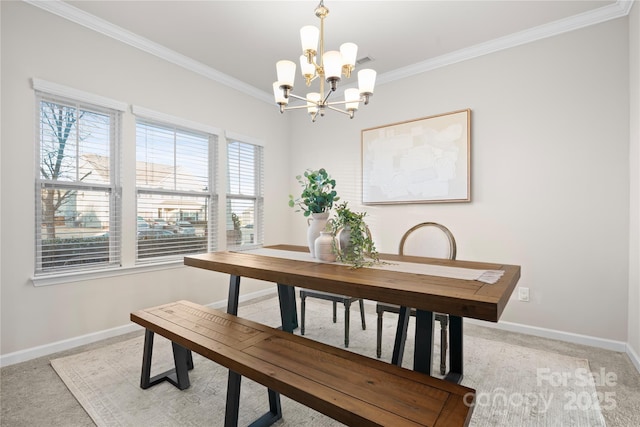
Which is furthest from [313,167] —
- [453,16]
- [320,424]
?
[320,424]

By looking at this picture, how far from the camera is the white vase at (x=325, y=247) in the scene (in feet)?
6.20

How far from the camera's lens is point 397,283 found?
4.37 ft

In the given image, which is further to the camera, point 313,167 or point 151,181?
point 313,167

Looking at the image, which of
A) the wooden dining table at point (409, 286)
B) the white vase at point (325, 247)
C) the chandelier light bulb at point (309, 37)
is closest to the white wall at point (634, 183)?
the wooden dining table at point (409, 286)

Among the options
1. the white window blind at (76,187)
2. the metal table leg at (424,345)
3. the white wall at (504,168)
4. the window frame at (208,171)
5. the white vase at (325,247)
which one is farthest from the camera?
the window frame at (208,171)

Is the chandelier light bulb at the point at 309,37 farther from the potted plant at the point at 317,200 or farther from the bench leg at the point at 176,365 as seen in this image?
the bench leg at the point at 176,365

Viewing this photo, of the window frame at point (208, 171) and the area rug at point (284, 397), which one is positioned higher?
the window frame at point (208, 171)

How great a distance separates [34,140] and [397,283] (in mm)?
2799

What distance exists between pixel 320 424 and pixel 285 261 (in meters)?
0.89

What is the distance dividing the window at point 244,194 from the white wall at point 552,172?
2.08m

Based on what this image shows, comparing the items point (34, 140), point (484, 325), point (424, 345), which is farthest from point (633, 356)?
point (34, 140)

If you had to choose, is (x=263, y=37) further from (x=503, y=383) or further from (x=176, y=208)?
(x=503, y=383)

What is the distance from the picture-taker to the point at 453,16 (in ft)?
8.41

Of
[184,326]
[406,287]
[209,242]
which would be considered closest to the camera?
[406,287]
